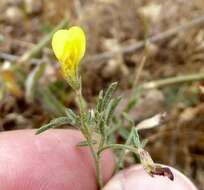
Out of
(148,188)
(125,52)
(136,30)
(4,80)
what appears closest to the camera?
(148,188)

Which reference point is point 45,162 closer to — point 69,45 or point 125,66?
point 69,45

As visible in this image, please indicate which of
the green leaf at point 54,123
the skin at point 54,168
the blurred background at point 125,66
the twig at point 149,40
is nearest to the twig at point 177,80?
the blurred background at point 125,66

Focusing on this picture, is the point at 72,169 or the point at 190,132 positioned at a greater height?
the point at 72,169

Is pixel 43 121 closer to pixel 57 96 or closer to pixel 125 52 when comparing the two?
pixel 57 96

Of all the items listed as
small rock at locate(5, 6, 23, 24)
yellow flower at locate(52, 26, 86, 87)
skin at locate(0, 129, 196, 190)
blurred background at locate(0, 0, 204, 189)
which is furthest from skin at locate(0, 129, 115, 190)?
small rock at locate(5, 6, 23, 24)

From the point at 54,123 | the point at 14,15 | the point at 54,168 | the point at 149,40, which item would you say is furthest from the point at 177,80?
the point at 14,15

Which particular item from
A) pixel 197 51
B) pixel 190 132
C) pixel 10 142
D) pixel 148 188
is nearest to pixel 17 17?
pixel 197 51

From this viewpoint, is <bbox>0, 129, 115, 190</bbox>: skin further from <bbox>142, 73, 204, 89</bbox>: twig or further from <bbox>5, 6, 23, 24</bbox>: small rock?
<bbox>5, 6, 23, 24</bbox>: small rock

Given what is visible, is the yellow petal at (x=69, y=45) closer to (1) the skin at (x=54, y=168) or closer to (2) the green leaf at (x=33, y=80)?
(1) the skin at (x=54, y=168)
